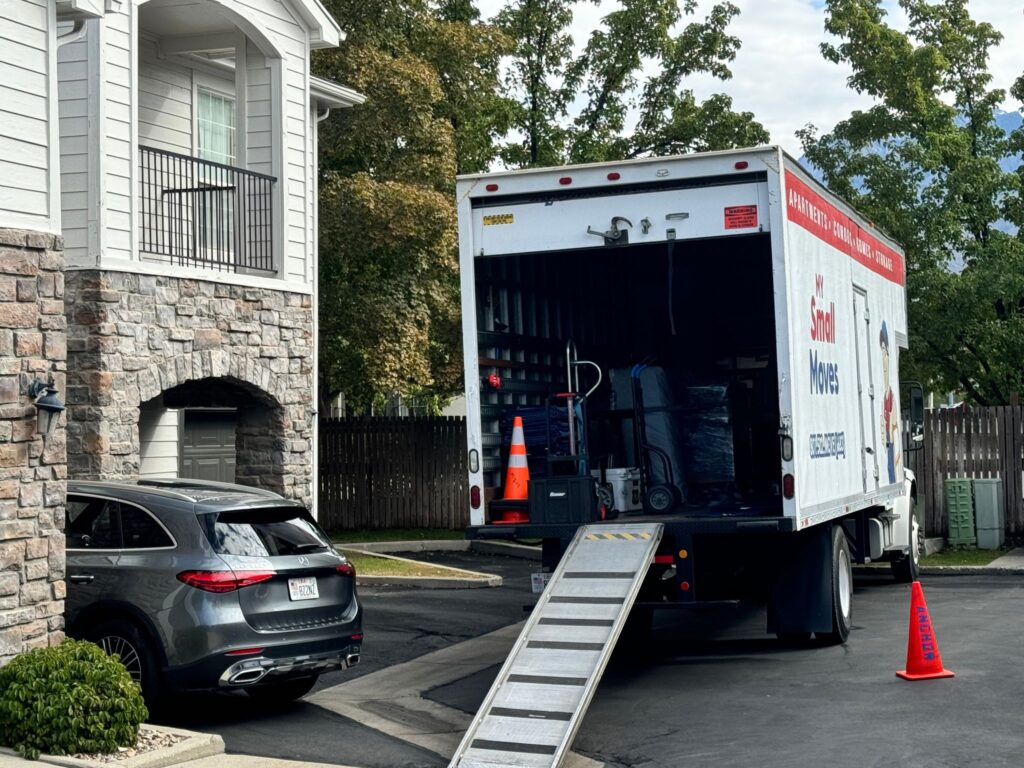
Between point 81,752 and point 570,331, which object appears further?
point 570,331

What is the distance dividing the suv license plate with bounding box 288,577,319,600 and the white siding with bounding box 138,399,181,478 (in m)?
9.19

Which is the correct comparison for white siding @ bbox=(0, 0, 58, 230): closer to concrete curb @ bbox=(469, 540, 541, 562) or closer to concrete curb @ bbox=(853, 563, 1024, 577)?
concrete curb @ bbox=(853, 563, 1024, 577)

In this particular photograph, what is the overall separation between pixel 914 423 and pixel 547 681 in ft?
31.1

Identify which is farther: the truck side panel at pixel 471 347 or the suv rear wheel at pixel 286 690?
the truck side panel at pixel 471 347

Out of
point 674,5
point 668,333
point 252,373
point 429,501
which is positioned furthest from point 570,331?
point 674,5

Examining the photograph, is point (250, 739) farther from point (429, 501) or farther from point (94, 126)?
point (429, 501)

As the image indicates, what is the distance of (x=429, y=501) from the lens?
81.8 ft

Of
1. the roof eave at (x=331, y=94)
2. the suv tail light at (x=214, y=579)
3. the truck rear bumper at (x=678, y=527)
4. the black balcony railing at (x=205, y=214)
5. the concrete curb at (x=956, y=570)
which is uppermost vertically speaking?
the roof eave at (x=331, y=94)

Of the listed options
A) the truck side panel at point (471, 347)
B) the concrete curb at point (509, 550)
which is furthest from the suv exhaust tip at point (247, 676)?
the concrete curb at point (509, 550)

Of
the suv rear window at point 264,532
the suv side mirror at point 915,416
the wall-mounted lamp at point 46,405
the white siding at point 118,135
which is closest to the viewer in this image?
the suv rear window at point 264,532

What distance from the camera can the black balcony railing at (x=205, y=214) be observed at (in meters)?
16.0

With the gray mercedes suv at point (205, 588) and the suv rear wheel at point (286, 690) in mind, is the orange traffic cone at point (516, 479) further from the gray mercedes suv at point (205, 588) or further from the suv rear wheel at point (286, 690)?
the suv rear wheel at point (286, 690)

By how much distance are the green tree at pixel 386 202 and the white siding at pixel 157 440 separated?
3.74m

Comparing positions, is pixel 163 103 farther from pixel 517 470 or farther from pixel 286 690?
pixel 286 690
